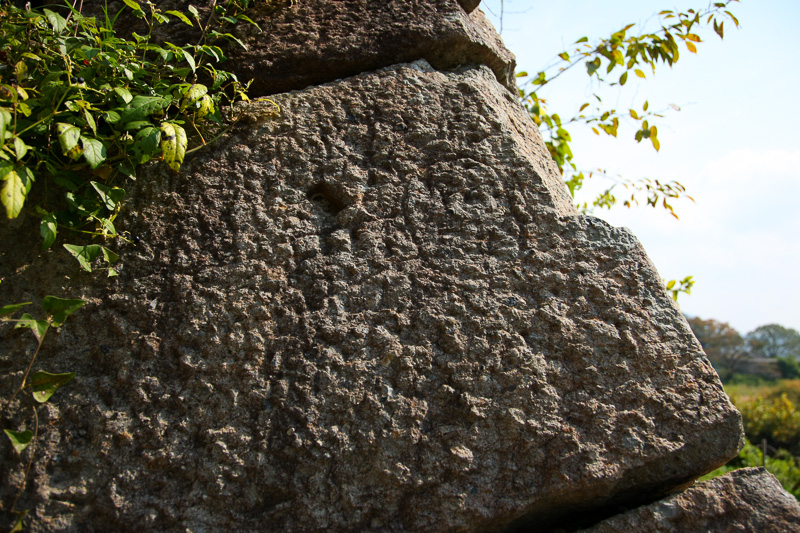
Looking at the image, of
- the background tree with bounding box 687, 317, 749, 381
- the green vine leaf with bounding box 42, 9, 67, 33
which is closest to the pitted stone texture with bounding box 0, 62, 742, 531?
the green vine leaf with bounding box 42, 9, 67, 33

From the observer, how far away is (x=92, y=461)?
962 mm

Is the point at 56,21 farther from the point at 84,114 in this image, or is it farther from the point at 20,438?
the point at 20,438

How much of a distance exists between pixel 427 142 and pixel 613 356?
64 centimetres

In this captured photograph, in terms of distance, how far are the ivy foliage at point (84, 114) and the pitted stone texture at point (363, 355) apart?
3.3 inches

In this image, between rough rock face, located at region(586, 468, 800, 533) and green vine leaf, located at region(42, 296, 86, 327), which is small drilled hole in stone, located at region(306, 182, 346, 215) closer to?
green vine leaf, located at region(42, 296, 86, 327)

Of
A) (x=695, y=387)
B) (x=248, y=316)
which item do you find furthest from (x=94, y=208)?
(x=695, y=387)

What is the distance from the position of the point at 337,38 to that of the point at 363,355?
89 centimetres

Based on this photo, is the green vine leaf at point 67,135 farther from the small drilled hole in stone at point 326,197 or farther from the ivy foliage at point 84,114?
the small drilled hole in stone at point 326,197

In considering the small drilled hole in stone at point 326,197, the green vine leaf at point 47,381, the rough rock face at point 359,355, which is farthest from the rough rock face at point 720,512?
the green vine leaf at point 47,381

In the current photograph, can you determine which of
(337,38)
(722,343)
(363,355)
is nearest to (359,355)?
(363,355)

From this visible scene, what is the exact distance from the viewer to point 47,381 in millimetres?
983

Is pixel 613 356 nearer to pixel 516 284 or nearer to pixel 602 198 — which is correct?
pixel 516 284

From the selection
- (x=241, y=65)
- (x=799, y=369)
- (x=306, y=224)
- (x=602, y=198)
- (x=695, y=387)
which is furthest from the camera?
(x=799, y=369)

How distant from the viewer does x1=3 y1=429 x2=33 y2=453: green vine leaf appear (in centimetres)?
94
